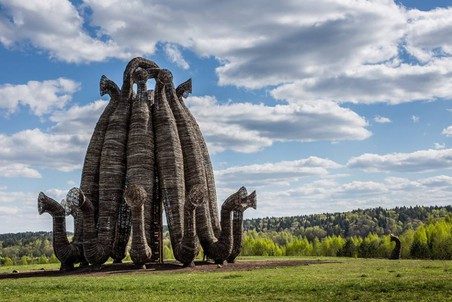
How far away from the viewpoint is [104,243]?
3506cm

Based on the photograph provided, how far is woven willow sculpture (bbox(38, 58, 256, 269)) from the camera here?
3394cm

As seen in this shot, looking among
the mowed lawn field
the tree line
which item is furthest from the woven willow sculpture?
the tree line

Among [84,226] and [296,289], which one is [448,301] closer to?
[296,289]

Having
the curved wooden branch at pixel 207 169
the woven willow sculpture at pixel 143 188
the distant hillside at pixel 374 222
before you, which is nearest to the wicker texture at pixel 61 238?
the woven willow sculpture at pixel 143 188

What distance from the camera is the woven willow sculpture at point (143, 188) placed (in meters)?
33.9

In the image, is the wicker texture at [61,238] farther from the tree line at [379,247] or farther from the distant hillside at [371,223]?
the distant hillside at [371,223]

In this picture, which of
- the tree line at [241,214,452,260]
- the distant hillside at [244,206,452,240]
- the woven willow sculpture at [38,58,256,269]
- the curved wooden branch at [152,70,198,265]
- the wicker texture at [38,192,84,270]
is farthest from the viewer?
the distant hillside at [244,206,452,240]

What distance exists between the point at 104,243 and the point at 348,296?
2109 cm

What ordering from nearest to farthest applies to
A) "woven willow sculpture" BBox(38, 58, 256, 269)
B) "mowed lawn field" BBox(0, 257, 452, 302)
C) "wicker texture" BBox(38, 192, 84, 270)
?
"mowed lawn field" BBox(0, 257, 452, 302) → "woven willow sculpture" BBox(38, 58, 256, 269) → "wicker texture" BBox(38, 192, 84, 270)

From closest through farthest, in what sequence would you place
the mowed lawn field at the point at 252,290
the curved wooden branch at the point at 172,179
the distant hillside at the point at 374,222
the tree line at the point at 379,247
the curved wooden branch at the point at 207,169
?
1. the mowed lawn field at the point at 252,290
2. the curved wooden branch at the point at 172,179
3. the curved wooden branch at the point at 207,169
4. the tree line at the point at 379,247
5. the distant hillside at the point at 374,222

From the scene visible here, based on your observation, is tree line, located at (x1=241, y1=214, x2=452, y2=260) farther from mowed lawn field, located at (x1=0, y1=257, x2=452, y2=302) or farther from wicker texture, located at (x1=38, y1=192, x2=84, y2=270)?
mowed lawn field, located at (x1=0, y1=257, x2=452, y2=302)

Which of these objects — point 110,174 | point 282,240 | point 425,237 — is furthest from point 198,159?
point 282,240

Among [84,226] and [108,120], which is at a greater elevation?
[108,120]

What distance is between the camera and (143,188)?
112 ft
